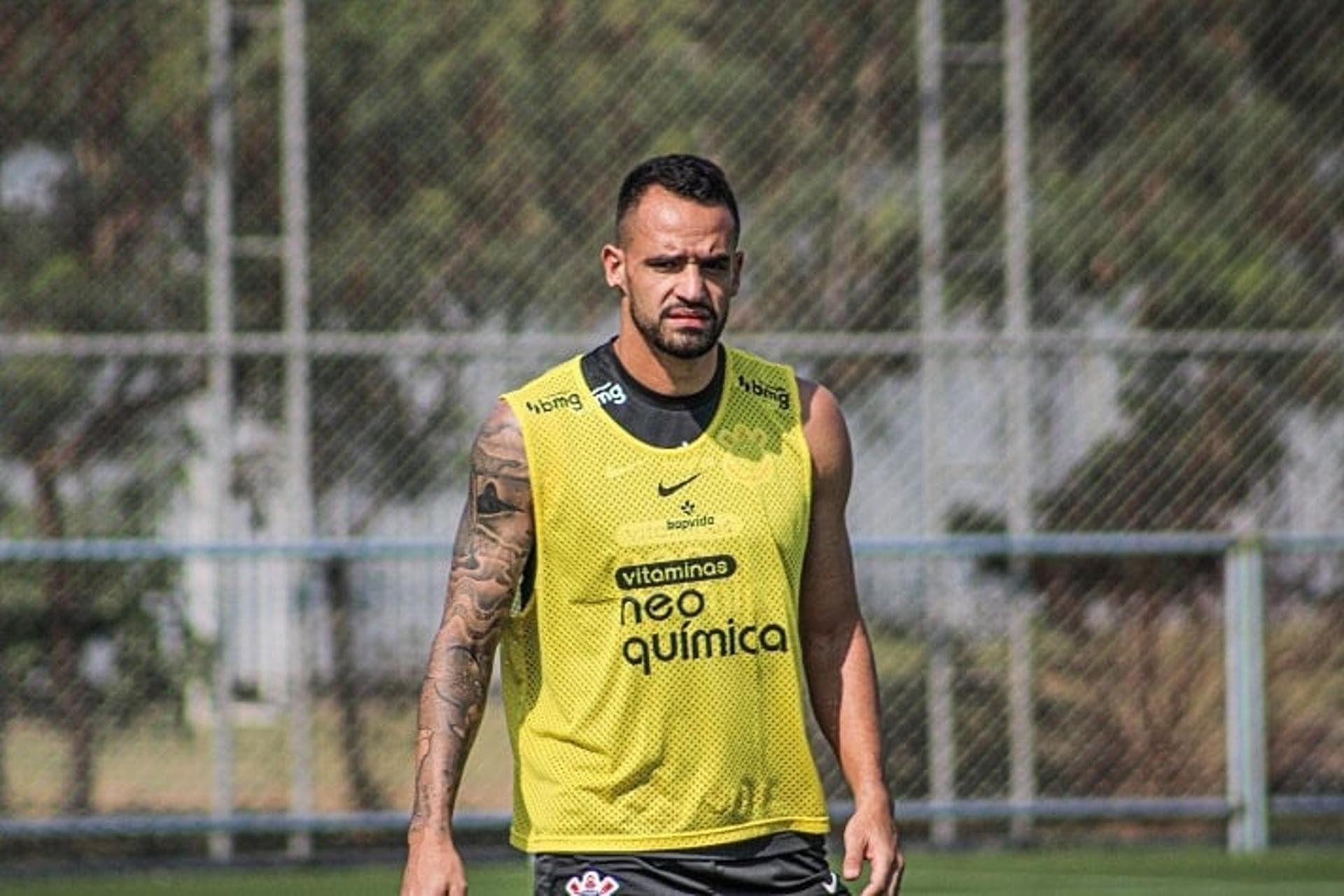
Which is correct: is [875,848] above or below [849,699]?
below

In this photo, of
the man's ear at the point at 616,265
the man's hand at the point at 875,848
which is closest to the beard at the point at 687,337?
the man's ear at the point at 616,265

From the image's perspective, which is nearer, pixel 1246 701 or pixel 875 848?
pixel 875 848

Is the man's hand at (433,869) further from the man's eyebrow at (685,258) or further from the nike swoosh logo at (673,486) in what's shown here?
the man's eyebrow at (685,258)

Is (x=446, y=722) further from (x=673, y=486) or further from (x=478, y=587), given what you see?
(x=673, y=486)

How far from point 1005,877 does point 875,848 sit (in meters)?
6.38

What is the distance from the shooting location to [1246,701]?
1170cm

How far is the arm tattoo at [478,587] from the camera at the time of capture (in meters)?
4.49

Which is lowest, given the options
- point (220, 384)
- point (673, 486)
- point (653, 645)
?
point (653, 645)

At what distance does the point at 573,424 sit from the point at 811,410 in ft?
1.42

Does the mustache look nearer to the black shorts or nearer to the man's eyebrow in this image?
the man's eyebrow

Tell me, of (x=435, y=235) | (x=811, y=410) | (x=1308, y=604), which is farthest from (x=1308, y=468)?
(x=811, y=410)

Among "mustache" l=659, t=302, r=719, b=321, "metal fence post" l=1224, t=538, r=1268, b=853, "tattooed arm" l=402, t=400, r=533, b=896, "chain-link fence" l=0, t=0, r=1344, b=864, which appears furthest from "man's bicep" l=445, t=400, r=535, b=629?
"metal fence post" l=1224, t=538, r=1268, b=853

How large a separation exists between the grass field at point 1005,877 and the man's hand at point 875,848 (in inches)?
210

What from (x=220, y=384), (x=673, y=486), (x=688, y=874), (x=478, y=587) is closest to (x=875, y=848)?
(x=688, y=874)
